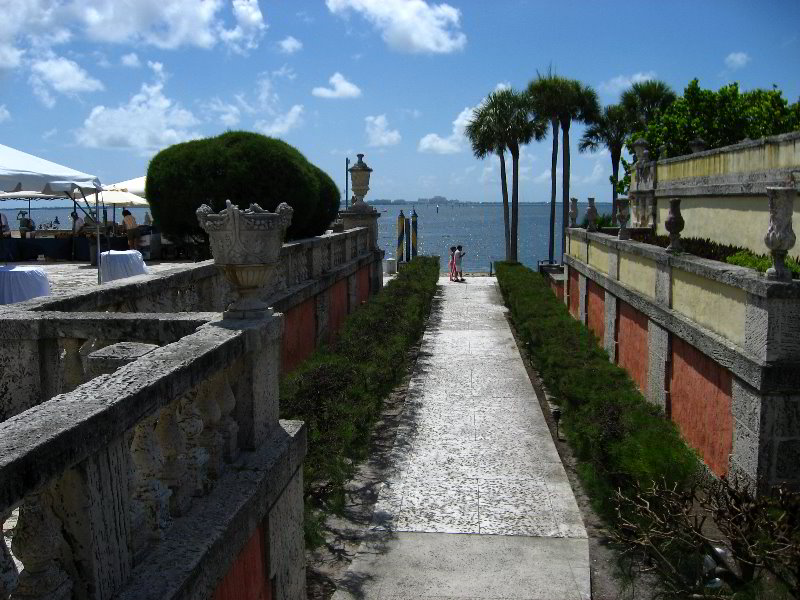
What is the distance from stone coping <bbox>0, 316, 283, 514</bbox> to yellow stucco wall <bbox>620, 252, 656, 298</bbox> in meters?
9.11

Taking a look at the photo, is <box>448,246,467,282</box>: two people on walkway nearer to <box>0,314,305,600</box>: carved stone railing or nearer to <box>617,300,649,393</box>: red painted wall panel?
<box>617,300,649,393</box>: red painted wall panel

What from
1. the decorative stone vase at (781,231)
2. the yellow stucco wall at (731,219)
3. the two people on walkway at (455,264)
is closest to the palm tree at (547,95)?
the two people on walkway at (455,264)

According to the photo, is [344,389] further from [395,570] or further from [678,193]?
[678,193]

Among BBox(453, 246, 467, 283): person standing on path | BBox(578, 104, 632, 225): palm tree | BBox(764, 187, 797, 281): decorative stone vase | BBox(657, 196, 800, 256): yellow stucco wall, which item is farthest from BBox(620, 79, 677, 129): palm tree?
BBox(764, 187, 797, 281): decorative stone vase

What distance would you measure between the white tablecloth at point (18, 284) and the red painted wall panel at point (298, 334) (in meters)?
3.14

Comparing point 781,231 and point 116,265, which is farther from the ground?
point 781,231

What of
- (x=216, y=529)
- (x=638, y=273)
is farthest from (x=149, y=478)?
(x=638, y=273)

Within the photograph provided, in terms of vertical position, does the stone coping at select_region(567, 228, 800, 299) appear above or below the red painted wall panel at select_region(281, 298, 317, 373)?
above

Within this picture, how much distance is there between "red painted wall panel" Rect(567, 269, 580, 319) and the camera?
20500 mm

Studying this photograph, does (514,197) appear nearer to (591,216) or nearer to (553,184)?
(553,184)

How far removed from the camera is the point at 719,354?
27.5 feet

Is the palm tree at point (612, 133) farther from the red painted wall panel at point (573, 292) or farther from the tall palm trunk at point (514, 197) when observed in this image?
Result: the red painted wall panel at point (573, 292)

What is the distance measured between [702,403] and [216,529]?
6.96 m

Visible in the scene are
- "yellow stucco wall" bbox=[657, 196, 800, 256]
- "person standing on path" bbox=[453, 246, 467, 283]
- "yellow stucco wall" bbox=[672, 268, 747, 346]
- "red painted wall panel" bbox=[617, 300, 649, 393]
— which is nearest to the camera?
"yellow stucco wall" bbox=[672, 268, 747, 346]
